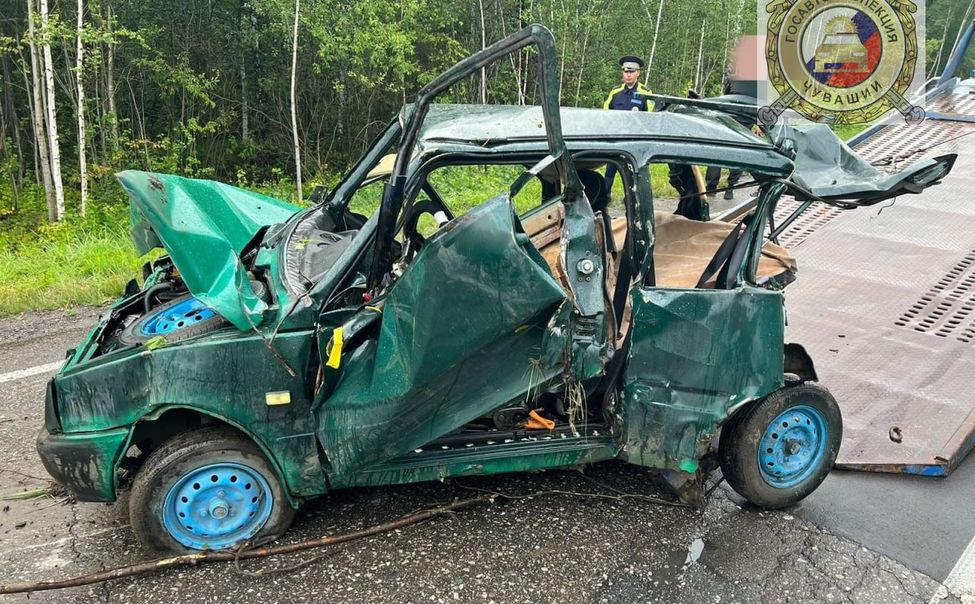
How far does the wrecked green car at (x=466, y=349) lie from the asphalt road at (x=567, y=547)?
0.60 ft

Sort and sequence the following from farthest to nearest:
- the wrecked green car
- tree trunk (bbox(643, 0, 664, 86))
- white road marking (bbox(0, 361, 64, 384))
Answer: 1. tree trunk (bbox(643, 0, 664, 86))
2. white road marking (bbox(0, 361, 64, 384))
3. the wrecked green car

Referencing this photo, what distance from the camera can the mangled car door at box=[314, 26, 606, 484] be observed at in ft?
7.82

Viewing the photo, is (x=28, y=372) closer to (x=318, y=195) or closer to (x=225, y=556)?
(x=318, y=195)

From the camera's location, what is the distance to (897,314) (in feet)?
13.9

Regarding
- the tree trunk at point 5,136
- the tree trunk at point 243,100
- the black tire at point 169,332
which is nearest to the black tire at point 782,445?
the black tire at point 169,332

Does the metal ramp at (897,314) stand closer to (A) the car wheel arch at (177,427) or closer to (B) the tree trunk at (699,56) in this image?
(A) the car wheel arch at (177,427)

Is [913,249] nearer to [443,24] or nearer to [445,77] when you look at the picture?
[445,77]

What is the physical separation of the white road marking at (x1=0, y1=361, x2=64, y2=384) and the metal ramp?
4.71 meters

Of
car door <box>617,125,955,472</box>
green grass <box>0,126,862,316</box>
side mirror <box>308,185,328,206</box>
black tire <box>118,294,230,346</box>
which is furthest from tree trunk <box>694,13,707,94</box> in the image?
black tire <box>118,294,230,346</box>

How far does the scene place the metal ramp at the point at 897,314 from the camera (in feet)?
11.1

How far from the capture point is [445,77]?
2672 mm

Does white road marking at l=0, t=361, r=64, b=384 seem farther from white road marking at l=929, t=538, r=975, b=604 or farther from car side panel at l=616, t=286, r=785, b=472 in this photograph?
white road marking at l=929, t=538, r=975, b=604

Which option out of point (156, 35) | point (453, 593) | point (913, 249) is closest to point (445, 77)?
point (453, 593)

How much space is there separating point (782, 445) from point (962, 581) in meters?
0.80
